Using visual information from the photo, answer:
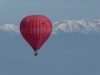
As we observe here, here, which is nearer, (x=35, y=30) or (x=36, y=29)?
(x=36, y=29)

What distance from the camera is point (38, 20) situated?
132 meters

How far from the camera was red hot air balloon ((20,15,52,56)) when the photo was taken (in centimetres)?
13212

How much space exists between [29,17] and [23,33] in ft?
12.0

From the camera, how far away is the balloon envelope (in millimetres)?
132375

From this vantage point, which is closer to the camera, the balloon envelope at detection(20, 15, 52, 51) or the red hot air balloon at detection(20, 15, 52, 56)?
the red hot air balloon at detection(20, 15, 52, 56)

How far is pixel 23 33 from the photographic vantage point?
5271 inches

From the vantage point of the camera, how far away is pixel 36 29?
134 m

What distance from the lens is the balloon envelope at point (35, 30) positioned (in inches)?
5212

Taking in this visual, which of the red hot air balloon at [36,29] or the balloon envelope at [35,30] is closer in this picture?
the red hot air balloon at [36,29]

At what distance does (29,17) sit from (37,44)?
554 centimetres

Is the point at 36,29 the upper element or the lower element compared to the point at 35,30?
upper

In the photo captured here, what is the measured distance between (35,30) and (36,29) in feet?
1.01

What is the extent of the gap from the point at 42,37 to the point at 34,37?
1645 millimetres

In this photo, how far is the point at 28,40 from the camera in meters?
134
